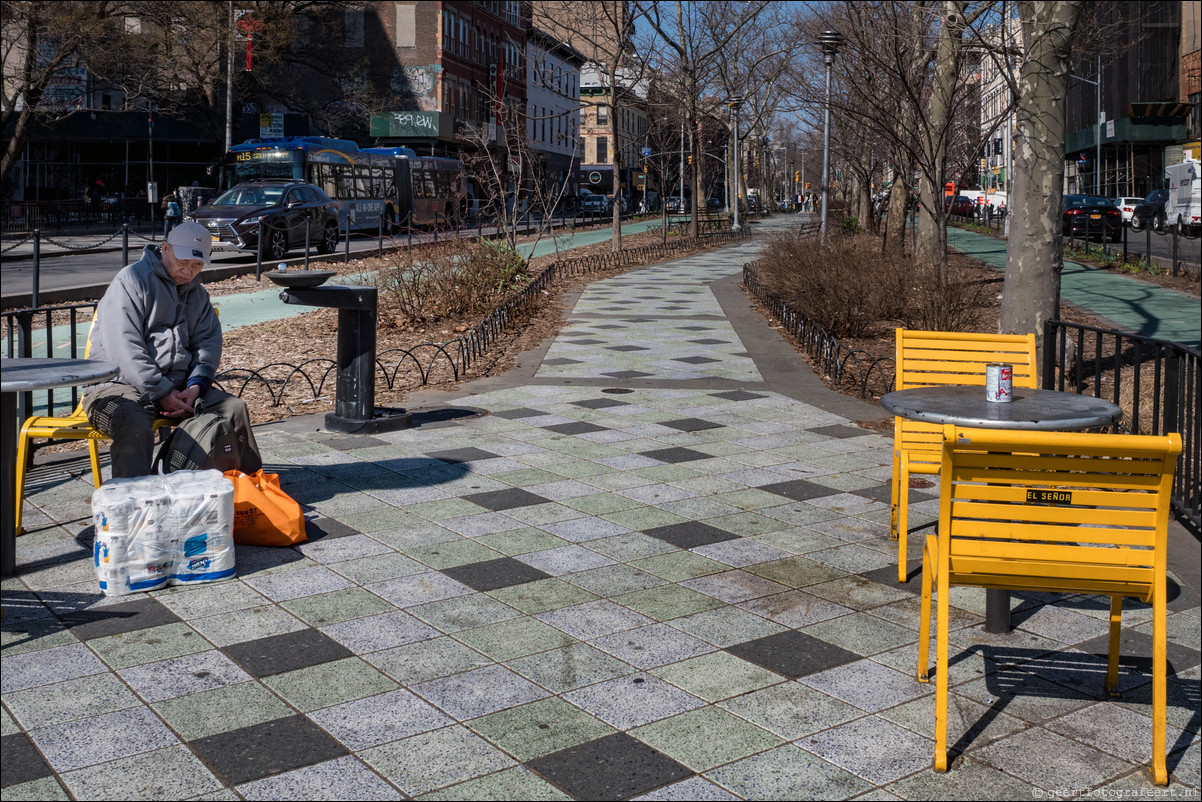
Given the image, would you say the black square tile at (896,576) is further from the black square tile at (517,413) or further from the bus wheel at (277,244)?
the bus wheel at (277,244)

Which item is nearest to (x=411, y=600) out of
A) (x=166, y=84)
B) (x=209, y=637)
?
(x=209, y=637)

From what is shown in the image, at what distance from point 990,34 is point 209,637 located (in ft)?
49.5

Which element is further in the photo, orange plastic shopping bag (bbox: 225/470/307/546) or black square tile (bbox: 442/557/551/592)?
orange plastic shopping bag (bbox: 225/470/307/546)

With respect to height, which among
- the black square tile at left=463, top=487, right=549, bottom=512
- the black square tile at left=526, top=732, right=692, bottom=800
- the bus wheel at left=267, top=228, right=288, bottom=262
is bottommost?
the black square tile at left=526, top=732, right=692, bottom=800

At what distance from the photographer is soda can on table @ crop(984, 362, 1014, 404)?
206 inches

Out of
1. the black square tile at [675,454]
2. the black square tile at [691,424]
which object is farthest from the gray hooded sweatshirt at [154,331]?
the black square tile at [691,424]

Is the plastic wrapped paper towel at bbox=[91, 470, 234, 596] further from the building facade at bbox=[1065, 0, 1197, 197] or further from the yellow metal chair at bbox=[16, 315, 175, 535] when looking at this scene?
the building facade at bbox=[1065, 0, 1197, 197]

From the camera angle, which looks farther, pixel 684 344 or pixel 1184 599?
pixel 684 344

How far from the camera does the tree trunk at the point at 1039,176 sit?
10430mm

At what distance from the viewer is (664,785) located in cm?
361

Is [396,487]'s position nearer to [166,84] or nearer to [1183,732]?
[1183,732]

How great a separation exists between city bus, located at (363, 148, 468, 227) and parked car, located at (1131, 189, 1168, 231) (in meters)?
24.8

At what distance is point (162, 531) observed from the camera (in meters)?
5.32

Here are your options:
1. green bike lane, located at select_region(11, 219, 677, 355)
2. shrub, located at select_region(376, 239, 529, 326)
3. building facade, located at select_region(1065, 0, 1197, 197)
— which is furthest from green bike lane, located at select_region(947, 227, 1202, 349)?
building facade, located at select_region(1065, 0, 1197, 197)
